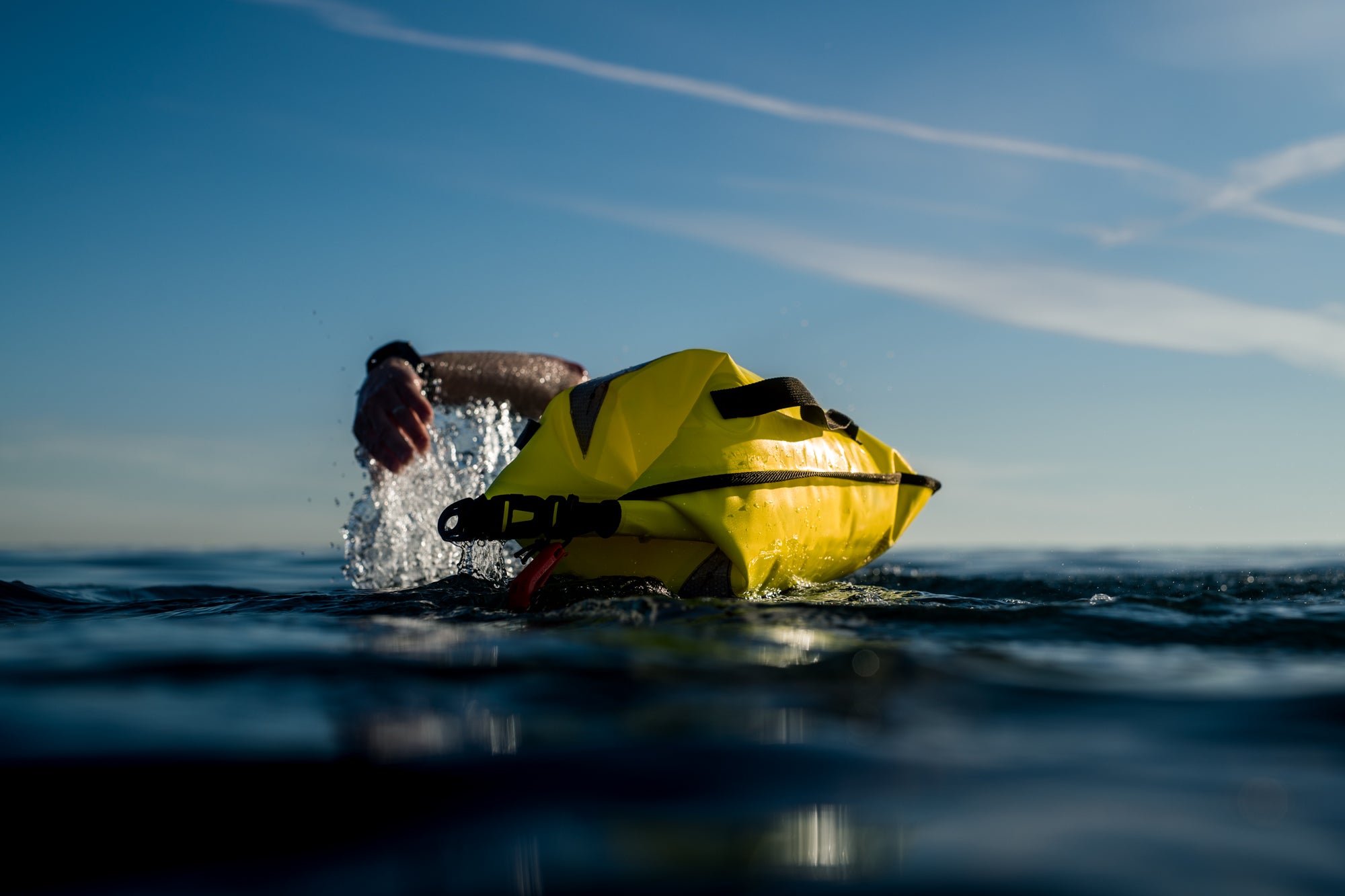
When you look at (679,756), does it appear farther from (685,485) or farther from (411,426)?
(411,426)

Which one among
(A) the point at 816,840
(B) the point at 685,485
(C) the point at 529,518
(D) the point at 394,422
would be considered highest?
(D) the point at 394,422

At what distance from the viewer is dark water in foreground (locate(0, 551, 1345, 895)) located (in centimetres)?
118

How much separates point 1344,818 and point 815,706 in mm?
873

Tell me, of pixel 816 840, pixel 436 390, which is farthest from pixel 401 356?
pixel 816 840

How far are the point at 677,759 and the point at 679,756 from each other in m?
0.01

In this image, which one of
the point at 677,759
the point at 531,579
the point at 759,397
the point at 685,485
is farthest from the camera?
the point at 759,397

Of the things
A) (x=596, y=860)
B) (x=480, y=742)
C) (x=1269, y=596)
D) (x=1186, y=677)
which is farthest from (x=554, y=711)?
(x=1269, y=596)

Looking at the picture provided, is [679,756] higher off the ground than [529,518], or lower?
lower

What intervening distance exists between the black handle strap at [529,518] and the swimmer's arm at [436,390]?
1056 millimetres

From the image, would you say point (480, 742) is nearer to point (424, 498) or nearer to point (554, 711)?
point (554, 711)

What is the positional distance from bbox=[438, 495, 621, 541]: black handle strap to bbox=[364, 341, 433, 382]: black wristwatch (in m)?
1.83

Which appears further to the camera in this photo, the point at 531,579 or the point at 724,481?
the point at 724,481

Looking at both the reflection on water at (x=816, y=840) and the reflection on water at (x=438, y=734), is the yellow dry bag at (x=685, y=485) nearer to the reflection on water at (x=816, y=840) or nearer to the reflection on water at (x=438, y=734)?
the reflection on water at (x=438, y=734)

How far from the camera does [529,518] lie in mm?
3455
